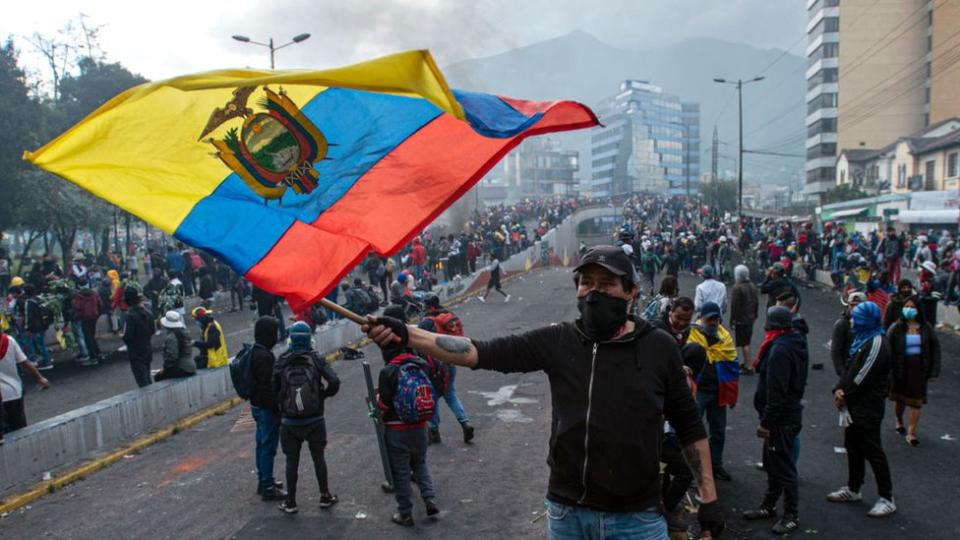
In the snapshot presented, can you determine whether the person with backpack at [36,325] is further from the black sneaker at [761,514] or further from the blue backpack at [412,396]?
the black sneaker at [761,514]

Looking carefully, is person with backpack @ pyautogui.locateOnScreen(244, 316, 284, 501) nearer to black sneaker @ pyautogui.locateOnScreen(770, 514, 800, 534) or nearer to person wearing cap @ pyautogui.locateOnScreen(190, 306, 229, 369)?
person wearing cap @ pyautogui.locateOnScreen(190, 306, 229, 369)

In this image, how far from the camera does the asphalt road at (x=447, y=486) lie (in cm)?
613

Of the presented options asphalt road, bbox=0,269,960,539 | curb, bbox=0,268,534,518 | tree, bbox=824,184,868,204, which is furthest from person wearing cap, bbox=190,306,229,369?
tree, bbox=824,184,868,204

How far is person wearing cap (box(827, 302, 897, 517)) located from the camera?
19.8ft

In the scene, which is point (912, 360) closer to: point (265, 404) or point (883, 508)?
point (883, 508)

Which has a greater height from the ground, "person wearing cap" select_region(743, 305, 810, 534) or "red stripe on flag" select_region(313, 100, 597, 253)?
"red stripe on flag" select_region(313, 100, 597, 253)

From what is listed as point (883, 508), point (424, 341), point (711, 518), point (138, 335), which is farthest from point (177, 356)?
point (711, 518)

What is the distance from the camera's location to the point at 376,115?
12.9 ft

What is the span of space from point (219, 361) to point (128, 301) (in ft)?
5.62

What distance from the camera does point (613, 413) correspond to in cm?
293

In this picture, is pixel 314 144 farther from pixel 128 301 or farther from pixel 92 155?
pixel 128 301

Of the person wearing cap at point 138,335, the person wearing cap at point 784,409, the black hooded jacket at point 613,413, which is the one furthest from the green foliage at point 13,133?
the black hooded jacket at point 613,413

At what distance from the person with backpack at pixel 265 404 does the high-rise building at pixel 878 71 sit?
63.1 metres

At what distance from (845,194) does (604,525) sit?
175 feet
